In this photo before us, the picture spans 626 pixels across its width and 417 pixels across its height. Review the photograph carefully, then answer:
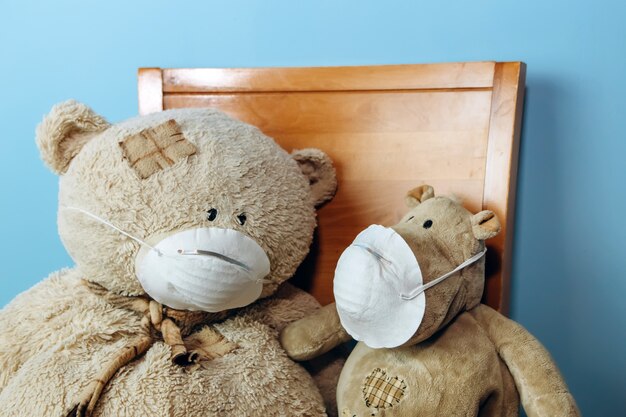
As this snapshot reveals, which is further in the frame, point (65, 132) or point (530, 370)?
point (65, 132)

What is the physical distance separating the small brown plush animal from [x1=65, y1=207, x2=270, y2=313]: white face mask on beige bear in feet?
0.36

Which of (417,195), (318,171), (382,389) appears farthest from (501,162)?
(382,389)

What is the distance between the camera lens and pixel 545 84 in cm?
103

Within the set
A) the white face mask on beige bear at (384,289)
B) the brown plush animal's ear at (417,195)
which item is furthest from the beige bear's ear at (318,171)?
the white face mask on beige bear at (384,289)

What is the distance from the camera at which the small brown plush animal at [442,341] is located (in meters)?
0.76

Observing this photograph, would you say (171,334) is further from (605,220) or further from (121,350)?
(605,220)

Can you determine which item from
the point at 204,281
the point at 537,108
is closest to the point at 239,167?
the point at 204,281

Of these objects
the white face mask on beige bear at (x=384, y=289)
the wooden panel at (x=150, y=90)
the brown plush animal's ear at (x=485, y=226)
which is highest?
the wooden panel at (x=150, y=90)

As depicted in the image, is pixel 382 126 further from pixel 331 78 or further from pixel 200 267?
pixel 200 267

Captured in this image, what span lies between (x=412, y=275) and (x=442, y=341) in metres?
0.10

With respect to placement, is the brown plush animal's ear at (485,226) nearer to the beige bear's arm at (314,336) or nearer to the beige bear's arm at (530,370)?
the beige bear's arm at (530,370)

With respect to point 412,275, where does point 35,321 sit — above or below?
below

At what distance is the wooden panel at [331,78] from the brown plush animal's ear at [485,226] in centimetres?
25

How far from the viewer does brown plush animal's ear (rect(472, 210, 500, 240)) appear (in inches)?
31.2
